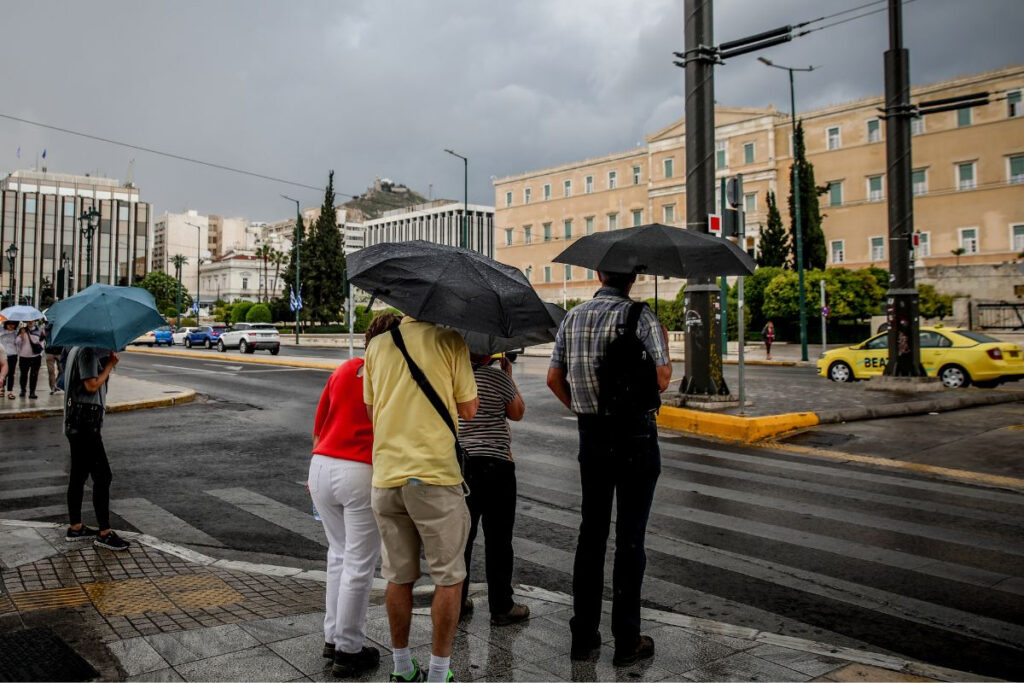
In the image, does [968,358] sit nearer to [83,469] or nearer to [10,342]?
[83,469]

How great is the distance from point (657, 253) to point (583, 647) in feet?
7.12

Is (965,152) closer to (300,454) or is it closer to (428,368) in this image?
(300,454)

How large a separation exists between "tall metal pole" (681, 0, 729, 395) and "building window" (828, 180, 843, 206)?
56.1 meters

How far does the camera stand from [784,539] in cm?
587

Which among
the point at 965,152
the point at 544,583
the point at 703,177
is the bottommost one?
the point at 544,583

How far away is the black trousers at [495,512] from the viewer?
4.05m

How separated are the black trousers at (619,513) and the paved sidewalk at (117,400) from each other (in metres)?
12.3

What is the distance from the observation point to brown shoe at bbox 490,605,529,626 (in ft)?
13.5

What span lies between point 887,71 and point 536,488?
1285cm

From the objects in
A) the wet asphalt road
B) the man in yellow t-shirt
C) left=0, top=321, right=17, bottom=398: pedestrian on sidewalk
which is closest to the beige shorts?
the man in yellow t-shirt

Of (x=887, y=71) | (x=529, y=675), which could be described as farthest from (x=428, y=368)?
(x=887, y=71)

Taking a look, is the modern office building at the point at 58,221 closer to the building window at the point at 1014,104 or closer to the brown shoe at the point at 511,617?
the building window at the point at 1014,104

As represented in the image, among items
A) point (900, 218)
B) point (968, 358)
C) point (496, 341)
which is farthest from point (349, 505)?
point (968, 358)

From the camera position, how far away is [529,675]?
346 cm
